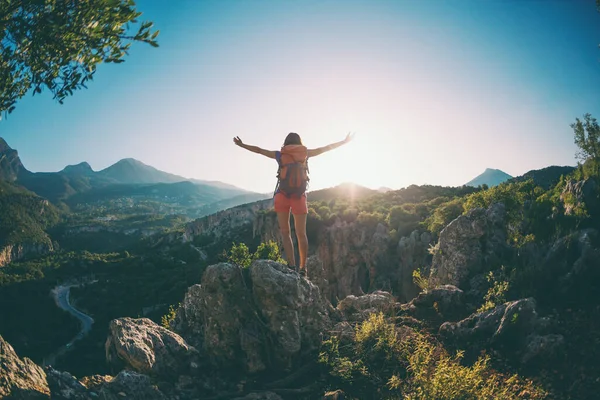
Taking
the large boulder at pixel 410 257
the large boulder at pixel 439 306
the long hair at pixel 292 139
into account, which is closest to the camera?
the long hair at pixel 292 139

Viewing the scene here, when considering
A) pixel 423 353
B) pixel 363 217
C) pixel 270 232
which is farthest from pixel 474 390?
pixel 270 232

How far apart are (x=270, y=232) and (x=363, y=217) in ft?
71.0

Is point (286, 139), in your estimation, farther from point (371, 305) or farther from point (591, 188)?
point (591, 188)

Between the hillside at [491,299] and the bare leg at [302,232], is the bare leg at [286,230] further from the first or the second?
the hillside at [491,299]

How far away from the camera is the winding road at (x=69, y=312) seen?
75725 millimetres

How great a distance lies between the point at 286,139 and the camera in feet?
30.8

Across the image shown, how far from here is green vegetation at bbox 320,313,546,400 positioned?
226 inches

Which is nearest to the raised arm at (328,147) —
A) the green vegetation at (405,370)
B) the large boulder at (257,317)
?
the large boulder at (257,317)

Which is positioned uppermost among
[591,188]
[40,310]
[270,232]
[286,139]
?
[286,139]

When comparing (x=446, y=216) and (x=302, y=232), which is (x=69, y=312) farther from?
(x=302, y=232)

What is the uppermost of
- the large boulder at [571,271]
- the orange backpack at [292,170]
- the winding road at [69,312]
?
the orange backpack at [292,170]

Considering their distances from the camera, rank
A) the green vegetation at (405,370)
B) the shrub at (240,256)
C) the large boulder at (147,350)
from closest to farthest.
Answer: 1. the green vegetation at (405,370)
2. the large boulder at (147,350)
3. the shrub at (240,256)

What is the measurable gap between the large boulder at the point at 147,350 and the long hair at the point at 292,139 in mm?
6038

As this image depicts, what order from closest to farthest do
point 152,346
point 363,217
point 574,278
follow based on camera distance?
1. point 152,346
2. point 574,278
3. point 363,217
